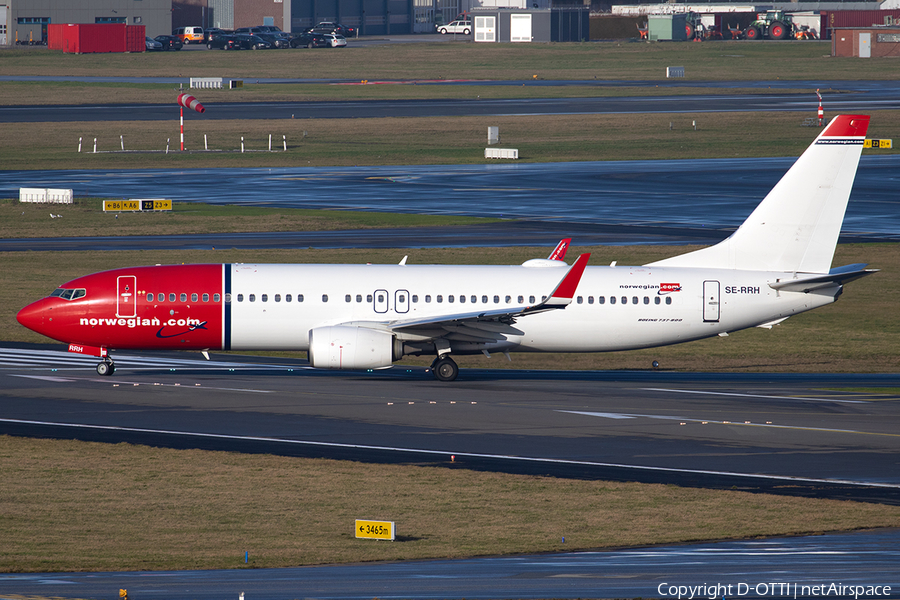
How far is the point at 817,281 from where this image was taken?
42.6 meters

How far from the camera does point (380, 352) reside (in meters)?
41.8

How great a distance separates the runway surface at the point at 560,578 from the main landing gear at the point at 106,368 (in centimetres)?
2173

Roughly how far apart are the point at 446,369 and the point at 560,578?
22.2 m

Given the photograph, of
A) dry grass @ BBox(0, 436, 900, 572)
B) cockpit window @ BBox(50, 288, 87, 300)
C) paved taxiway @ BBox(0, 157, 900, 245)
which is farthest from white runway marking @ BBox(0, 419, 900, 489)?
paved taxiway @ BBox(0, 157, 900, 245)

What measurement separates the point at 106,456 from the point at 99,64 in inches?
6880

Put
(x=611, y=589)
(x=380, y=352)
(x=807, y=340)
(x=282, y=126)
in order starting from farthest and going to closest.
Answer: (x=282, y=126)
(x=807, y=340)
(x=380, y=352)
(x=611, y=589)

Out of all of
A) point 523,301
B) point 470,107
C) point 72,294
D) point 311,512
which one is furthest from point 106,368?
point 470,107

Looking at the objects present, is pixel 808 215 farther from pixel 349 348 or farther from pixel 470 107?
pixel 470 107

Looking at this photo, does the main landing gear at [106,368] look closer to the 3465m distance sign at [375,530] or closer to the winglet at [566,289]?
the winglet at [566,289]

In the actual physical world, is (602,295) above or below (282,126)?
below

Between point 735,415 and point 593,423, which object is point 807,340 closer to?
point 735,415

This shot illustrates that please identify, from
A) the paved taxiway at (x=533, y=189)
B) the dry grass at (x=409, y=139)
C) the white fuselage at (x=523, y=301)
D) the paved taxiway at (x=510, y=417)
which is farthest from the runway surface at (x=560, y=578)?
the dry grass at (x=409, y=139)

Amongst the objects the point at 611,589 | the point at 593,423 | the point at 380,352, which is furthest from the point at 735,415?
the point at 611,589

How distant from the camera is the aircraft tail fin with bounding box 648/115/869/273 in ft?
145
